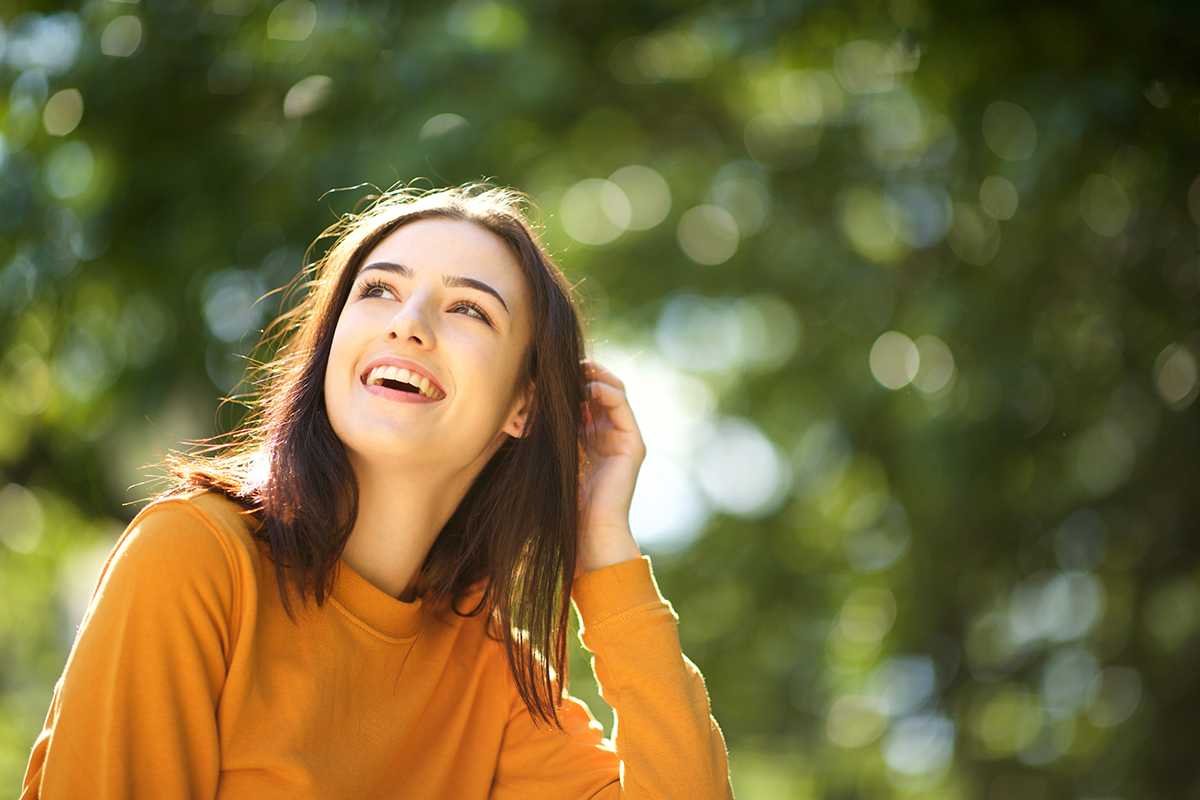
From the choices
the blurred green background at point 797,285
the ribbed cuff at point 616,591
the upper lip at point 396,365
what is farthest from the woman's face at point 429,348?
the blurred green background at point 797,285

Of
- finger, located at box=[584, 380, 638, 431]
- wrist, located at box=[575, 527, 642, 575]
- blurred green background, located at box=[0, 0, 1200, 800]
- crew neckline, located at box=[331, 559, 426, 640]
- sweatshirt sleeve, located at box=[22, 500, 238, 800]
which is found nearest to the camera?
sweatshirt sleeve, located at box=[22, 500, 238, 800]

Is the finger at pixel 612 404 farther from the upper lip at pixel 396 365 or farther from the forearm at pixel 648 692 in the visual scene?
the upper lip at pixel 396 365

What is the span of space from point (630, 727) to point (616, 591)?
0.28 meters

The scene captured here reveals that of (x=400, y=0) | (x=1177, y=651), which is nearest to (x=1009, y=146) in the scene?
(x=400, y=0)

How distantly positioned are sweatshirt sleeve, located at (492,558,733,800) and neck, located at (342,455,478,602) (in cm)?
38

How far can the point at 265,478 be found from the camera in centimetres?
196

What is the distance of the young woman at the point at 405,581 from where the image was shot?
1.60m

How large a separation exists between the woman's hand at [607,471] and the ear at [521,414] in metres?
0.17

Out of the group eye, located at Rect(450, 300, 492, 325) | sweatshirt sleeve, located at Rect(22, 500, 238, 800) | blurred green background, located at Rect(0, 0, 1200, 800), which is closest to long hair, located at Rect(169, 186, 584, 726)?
eye, located at Rect(450, 300, 492, 325)

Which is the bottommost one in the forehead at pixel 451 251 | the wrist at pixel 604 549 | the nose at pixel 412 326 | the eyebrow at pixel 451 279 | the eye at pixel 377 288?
the wrist at pixel 604 549

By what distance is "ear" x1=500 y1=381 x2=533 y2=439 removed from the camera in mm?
2232

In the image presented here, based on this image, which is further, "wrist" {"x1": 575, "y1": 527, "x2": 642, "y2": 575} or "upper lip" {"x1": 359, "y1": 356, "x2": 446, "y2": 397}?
"wrist" {"x1": 575, "y1": 527, "x2": 642, "y2": 575}

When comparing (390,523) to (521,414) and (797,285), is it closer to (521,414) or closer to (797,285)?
(521,414)

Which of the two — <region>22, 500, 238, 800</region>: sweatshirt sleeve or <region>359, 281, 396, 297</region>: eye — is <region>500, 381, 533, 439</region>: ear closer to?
<region>359, 281, 396, 297</region>: eye
